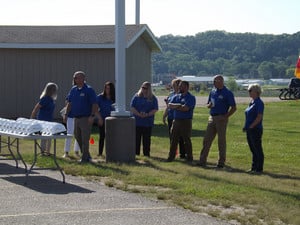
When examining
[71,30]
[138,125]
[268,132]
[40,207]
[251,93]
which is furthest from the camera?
[71,30]

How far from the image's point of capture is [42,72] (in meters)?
26.1

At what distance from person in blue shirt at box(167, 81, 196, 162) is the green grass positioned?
1.40 ft

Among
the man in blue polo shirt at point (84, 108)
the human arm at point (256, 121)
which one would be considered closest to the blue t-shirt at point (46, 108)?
the man in blue polo shirt at point (84, 108)

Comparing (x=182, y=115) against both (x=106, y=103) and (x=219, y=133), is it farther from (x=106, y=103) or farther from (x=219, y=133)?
(x=106, y=103)

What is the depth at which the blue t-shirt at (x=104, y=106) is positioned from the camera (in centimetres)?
1580

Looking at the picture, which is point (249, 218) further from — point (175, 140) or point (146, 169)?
point (175, 140)

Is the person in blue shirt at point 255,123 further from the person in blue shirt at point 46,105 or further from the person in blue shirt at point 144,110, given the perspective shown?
the person in blue shirt at point 46,105

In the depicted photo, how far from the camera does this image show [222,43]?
17712cm

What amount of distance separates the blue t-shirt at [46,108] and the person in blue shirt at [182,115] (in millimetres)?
2487

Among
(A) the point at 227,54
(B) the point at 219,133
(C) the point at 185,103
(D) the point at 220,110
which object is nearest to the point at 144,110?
(C) the point at 185,103

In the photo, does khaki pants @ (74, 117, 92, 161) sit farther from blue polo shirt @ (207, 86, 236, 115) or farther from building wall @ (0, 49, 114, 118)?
building wall @ (0, 49, 114, 118)

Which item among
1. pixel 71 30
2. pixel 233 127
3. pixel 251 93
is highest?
pixel 71 30

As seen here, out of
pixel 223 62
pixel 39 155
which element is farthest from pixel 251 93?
pixel 223 62

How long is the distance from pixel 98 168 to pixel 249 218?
483 cm
